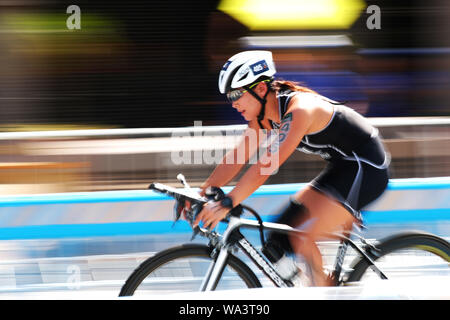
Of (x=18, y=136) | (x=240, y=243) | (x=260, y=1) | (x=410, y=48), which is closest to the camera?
(x=240, y=243)

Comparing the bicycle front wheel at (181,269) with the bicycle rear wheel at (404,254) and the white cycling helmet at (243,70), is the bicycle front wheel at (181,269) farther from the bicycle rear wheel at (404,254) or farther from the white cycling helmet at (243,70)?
the white cycling helmet at (243,70)

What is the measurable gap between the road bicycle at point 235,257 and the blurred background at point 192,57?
407cm

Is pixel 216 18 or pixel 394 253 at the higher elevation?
Answer: pixel 216 18

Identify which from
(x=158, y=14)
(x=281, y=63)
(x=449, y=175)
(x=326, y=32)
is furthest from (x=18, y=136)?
(x=449, y=175)

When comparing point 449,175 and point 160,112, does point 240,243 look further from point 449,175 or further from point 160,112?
point 160,112

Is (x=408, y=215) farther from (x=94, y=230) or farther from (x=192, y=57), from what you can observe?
(x=192, y=57)

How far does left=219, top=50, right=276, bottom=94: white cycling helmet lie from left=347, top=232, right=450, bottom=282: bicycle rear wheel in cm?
100

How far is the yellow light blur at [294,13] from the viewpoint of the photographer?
738cm

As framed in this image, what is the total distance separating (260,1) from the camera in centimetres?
739

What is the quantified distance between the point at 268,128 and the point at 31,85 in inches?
195

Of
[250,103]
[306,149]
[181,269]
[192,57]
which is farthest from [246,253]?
[192,57]

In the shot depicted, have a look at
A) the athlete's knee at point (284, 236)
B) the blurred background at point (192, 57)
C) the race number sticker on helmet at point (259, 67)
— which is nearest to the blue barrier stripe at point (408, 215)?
the blurred background at point (192, 57)

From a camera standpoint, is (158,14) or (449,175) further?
(158,14)

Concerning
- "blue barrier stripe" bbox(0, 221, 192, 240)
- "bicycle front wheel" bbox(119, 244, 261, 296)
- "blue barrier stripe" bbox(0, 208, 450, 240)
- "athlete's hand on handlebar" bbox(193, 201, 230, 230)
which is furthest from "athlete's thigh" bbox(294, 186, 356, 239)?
"blue barrier stripe" bbox(0, 221, 192, 240)
